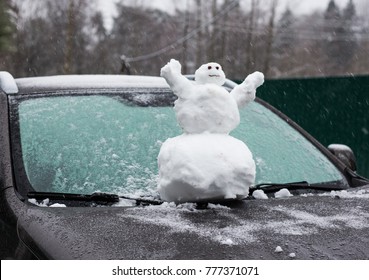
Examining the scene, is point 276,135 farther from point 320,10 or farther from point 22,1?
point 320,10

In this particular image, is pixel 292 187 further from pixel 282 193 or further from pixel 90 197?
pixel 90 197

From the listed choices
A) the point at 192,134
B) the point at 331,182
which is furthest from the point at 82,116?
the point at 331,182

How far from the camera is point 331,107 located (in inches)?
392

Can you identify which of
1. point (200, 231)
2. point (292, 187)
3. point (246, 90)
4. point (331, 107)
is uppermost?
point (246, 90)

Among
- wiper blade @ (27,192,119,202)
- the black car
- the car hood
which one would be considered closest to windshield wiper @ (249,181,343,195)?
the black car

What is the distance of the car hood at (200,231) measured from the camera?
166 cm

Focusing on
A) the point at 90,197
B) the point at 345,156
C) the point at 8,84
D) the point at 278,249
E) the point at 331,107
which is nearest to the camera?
the point at 278,249

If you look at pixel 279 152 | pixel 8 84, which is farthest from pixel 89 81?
pixel 279 152

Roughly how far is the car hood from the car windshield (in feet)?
0.90

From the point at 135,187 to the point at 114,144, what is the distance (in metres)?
0.26

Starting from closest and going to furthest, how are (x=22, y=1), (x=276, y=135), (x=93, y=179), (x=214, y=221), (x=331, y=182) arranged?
(x=214, y=221) → (x=93, y=179) → (x=331, y=182) → (x=276, y=135) → (x=22, y=1)

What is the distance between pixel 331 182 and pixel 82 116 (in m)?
1.08

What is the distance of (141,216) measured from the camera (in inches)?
76.2

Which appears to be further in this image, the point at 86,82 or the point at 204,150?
the point at 86,82
